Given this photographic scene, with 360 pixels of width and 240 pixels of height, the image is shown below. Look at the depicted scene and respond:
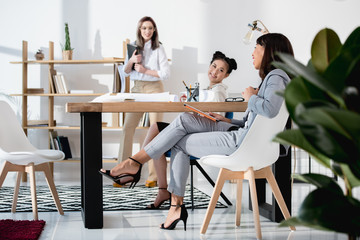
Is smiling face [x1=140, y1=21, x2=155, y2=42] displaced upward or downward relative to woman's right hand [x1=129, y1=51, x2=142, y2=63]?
upward

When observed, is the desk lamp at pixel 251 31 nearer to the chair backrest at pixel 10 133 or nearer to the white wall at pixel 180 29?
the white wall at pixel 180 29

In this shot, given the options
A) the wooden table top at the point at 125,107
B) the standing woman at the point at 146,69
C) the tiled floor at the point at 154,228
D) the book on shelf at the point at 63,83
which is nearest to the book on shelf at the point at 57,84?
the book on shelf at the point at 63,83

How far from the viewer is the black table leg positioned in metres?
2.79

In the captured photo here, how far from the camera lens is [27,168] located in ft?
10.1

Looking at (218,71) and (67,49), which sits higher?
(67,49)

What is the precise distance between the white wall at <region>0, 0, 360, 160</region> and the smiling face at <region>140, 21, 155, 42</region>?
2.35 feet

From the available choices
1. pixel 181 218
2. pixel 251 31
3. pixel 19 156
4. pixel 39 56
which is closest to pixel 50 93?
pixel 39 56

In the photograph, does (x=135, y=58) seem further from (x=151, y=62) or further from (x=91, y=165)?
(x=91, y=165)

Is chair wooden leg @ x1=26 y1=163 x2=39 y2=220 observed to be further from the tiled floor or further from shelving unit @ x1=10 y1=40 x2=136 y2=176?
shelving unit @ x1=10 y1=40 x2=136 y2=176

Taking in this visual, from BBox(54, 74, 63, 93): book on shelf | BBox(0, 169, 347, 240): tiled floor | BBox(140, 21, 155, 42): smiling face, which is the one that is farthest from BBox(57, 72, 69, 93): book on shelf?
BBox(0, 169, 347, 240): tiled floor

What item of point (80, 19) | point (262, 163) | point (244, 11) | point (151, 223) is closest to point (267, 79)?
point (262, 163)

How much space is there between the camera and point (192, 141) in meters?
2.80

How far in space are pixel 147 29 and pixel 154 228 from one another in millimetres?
2437

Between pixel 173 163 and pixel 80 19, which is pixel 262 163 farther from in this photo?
pixel 80 19
